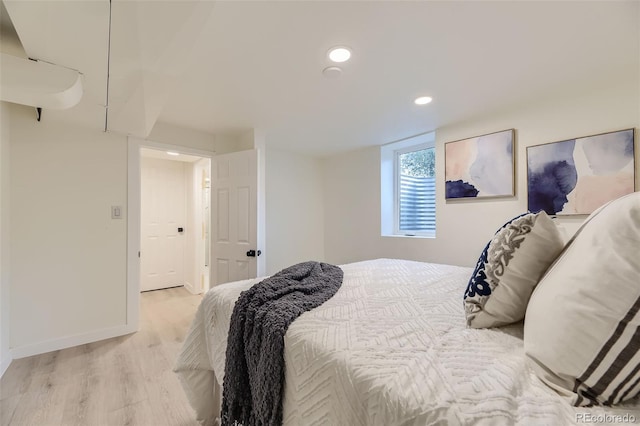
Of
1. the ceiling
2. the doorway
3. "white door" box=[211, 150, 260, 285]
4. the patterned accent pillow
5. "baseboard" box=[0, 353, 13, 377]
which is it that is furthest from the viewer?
the doorway

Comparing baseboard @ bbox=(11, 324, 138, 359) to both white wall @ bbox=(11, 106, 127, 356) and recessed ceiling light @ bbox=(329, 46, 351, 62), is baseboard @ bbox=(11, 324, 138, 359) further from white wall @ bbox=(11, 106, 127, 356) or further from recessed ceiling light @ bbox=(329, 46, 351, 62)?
recessed ceiling light @ bbox=(329, 46, 351, 62)

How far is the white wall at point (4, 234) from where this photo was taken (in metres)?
2.00

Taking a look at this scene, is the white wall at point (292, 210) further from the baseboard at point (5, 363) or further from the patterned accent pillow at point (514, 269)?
the patterned accent pillow at point (514, 269)

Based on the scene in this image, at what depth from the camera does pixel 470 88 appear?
208 cm

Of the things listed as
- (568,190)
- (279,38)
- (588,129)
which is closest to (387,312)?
(279,38)

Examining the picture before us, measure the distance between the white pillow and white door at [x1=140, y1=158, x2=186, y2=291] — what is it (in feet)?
16.6

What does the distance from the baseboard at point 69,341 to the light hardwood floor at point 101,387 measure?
61 mm

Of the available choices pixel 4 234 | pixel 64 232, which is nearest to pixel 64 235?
pixel 64 232

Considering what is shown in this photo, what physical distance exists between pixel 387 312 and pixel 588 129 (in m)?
2.33

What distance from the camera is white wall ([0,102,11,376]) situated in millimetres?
2004

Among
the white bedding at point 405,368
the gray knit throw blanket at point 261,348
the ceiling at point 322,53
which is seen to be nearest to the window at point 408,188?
the ceiling at point 322,53

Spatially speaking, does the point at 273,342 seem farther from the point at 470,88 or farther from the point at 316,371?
the point at 470,88

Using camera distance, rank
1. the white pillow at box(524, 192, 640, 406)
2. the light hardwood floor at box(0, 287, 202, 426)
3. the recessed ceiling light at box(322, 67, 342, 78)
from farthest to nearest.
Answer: the recessed ceiling light at box(322, 67, 342, 78) → the light hardwood floor at box(0, 287, 202, 426) → the white pillow at box(524, 192, 640, 406)

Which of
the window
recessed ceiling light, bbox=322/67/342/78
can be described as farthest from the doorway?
recessed ceiling light, bbox=322/67/342/78
